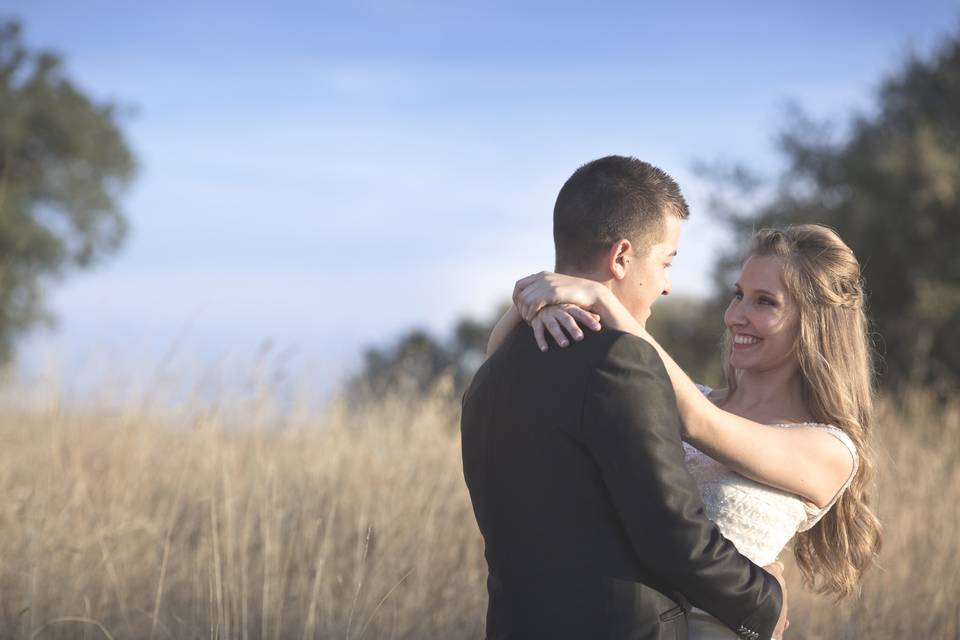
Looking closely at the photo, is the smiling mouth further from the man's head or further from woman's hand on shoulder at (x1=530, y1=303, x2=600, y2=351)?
woman's hand on shoulder at (x1=530, y1=303, x2=600, y2=351)

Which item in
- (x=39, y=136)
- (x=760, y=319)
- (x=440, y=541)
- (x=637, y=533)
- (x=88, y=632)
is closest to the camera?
(x=637, y=533)

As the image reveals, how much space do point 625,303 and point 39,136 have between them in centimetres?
2178

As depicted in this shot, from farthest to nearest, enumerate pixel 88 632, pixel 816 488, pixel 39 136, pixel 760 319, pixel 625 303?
pixel 39 136 < pixel 88 632 < pixel 760 319 < pixel 816 488 < pixel 625 303

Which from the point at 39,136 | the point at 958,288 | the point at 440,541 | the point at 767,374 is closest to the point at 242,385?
the point at 440,541

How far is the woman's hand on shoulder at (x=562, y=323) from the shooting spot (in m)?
2.28

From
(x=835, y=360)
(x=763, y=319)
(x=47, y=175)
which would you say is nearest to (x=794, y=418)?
(x=835, y=360)

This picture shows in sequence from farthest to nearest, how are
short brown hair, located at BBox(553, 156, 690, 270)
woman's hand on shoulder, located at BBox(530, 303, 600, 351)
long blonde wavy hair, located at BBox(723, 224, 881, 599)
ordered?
1. long blonde wavy hair, located at BBox(723, 224, 881, 599)
2. short brown hair, located at BBox(553, 156, 690, 270)
3. woman's hand on shoulder, located at BBox(530, 303, 600, 351)

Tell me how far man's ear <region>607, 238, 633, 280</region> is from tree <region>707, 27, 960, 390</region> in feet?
42.3

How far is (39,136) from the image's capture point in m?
21.5

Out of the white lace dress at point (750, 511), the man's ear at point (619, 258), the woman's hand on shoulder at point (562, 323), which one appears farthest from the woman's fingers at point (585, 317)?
the white lace dress at point (750, 511)

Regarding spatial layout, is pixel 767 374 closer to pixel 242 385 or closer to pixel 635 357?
pixel 635 357

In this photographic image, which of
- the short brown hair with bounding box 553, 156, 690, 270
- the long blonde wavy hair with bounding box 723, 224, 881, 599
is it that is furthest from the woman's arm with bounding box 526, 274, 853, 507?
the long blonde wavy hair with bounding box 723, 224, 881, 599

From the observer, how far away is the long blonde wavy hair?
10.2 feet

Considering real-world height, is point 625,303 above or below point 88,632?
above
